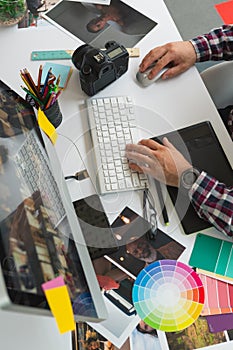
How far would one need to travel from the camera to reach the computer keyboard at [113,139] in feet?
3.65

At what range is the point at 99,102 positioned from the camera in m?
1.21

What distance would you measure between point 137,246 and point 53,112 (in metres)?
0.38

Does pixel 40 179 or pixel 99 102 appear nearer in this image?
pixel 40 179

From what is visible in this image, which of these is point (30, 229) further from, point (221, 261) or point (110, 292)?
point (221, 261)

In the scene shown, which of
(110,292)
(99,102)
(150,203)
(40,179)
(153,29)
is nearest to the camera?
(40,179)

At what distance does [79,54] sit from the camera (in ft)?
3.99

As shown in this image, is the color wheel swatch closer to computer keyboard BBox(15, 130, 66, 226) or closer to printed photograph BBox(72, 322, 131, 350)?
printed photograph BBox(72, 322, 131, 350)

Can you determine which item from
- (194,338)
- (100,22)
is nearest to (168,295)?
(194,338)

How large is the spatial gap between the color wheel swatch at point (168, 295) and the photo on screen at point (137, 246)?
0.02m

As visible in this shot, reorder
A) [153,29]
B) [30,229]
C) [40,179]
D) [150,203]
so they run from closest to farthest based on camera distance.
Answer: [30,229]
[40,179]
[150,203]
[153,29]

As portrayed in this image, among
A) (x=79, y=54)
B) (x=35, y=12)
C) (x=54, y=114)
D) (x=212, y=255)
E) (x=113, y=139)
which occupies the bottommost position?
(x=212, y=255)

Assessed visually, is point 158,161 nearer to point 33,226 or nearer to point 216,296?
point 216,296

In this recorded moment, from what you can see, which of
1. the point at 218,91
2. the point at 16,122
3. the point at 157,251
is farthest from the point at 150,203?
the point at 218,91

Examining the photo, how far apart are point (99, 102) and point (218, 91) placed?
1.26ft
